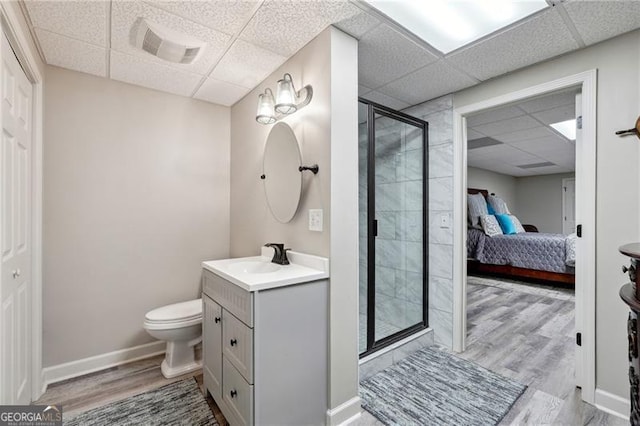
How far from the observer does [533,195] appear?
8.11 metres

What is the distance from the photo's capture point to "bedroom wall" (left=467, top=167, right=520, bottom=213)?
679 cm

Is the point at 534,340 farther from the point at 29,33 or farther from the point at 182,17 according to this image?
the point at 29,33

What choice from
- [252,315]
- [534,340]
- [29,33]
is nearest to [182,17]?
[29,33]

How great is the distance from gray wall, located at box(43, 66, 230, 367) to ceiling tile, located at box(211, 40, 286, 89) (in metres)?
0.63

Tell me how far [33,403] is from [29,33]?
7.42 feet

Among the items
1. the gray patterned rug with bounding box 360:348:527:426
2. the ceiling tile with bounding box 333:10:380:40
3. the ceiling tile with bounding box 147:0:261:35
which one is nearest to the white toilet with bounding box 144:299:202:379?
the gray patterned rug with bounding box 360:348:527:426

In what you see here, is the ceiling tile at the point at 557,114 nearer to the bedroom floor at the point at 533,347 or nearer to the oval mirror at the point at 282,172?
the bedroom floor at the point at 533,347

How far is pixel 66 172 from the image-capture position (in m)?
2.16

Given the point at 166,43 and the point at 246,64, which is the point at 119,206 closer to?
the point at 166,43

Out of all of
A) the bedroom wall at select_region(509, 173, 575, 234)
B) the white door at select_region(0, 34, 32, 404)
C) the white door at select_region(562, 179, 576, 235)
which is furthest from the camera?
the bedroom wall at select_region(509, 173, 575, 234)

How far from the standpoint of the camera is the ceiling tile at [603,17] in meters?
1.49

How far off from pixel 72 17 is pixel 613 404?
12.5 feet

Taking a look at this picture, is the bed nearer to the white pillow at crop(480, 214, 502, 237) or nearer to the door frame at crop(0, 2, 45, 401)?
the white pillow at crop(480, 214, 502, 237)

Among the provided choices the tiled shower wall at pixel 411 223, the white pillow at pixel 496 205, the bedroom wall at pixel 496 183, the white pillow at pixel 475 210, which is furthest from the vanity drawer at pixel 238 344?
the bedroom wall at pixel 496 183
